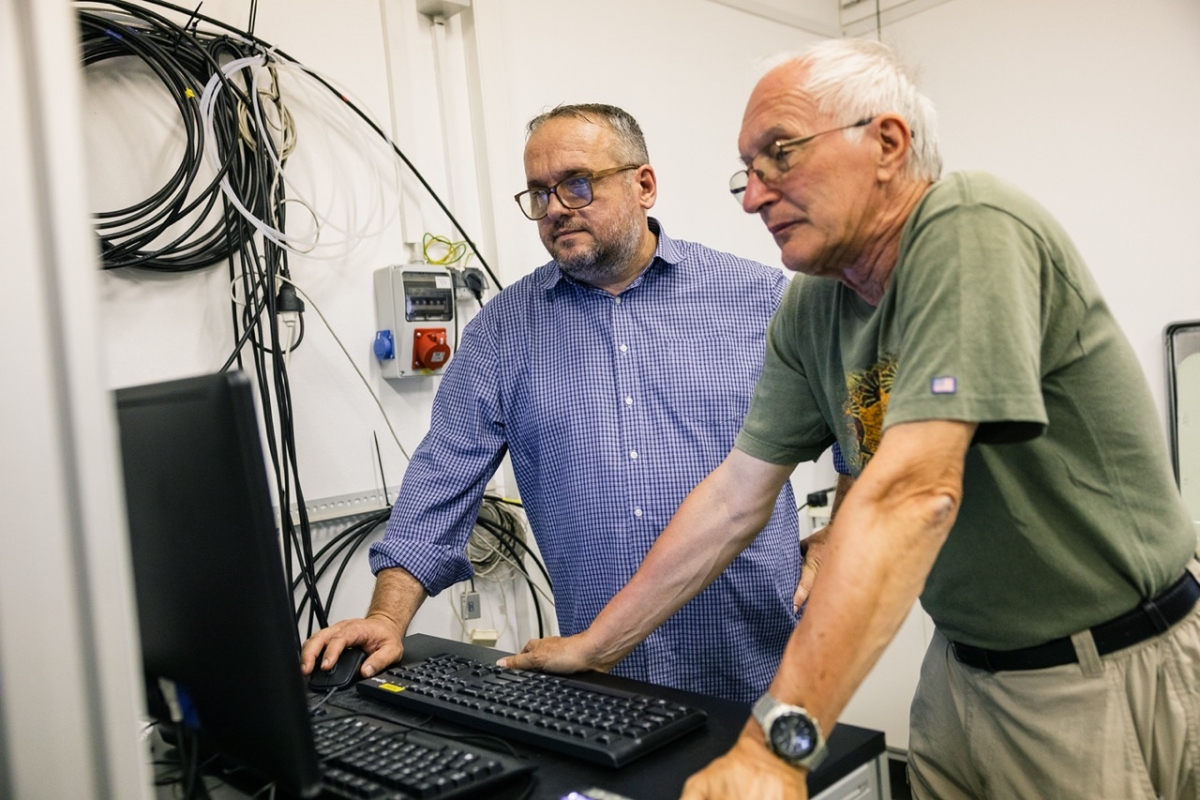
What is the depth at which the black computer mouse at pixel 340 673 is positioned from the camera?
47.7 inches

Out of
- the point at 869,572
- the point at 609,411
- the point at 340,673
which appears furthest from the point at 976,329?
the point at 609,411

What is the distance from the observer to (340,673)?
124 cm

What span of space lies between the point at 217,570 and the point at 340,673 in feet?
1.84

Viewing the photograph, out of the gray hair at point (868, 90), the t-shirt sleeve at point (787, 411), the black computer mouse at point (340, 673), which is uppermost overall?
the gray hair at point (868, 90)

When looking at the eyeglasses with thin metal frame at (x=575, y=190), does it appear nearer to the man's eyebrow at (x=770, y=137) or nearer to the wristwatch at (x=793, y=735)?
the man's eyebrow at (x=770, y=137)

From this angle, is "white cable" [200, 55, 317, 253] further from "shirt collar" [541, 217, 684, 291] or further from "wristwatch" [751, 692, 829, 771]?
"wristwatch" [751, 692, 829, 771]

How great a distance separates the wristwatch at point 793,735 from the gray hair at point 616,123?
1.27 meters

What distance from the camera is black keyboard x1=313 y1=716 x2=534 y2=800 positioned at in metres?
0.81

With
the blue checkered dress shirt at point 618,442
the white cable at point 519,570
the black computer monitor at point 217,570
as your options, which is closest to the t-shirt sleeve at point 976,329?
the black computer monitor at point 217,570

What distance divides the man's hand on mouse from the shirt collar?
0.80m

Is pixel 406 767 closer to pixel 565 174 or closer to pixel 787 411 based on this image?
pixel 787 411

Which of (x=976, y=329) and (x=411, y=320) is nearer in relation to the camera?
(x=976, y=329)

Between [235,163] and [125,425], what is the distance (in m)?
1.36

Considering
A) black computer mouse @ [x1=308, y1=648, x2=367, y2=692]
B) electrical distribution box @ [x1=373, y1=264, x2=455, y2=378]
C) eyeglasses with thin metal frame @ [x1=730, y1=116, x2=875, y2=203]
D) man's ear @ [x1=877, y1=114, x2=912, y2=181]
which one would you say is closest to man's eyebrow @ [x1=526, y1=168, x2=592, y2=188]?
electrical distribution box @ [x1=373, y1=264, x2=455, y2=378]
